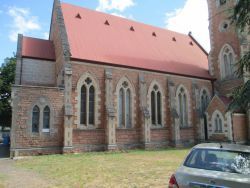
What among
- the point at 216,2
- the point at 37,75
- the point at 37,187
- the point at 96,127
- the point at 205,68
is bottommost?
the point at 37,187

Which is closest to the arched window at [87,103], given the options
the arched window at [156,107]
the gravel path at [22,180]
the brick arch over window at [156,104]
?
the brick arch over window at [156,104]

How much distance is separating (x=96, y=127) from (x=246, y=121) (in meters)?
13.2

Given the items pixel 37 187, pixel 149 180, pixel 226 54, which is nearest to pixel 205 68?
pixel 226 54

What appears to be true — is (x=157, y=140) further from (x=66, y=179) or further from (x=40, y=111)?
(x=66, y=179)

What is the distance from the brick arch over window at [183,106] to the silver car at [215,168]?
746 inches

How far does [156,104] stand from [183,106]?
132 inches

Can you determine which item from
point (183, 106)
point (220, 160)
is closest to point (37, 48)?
point (183, 106)

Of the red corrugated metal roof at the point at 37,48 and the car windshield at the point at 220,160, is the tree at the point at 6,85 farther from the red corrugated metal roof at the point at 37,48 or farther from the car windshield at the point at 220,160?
the car windshield at the point at 220,160

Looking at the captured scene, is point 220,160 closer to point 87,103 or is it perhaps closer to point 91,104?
point 87,103

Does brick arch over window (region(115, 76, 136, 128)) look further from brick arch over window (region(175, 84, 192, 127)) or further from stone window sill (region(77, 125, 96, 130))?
brick arch over window (region(175, 84, 192, 127))

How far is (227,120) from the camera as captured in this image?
22.2 m

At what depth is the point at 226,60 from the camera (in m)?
26.0

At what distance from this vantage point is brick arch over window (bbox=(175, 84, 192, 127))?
24.1 metres

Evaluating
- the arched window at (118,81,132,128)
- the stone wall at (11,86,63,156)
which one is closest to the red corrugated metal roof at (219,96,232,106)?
the arched window at (118,81,132,128)
